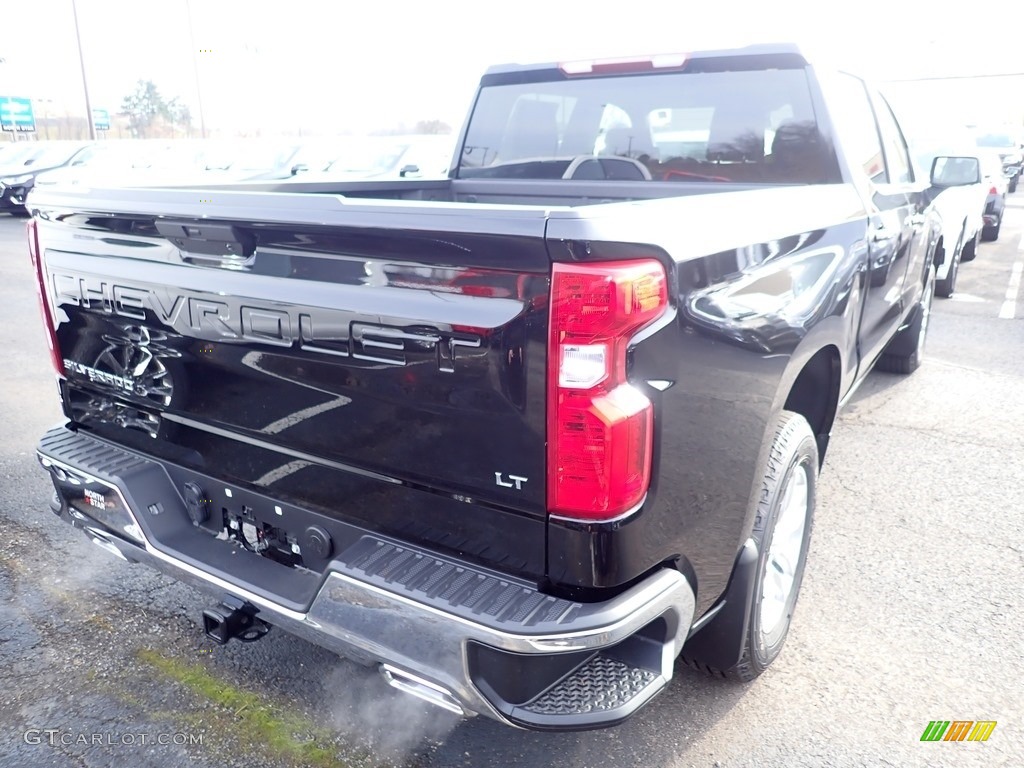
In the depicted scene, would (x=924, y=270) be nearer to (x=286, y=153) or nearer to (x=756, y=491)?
(x=756, y=491)

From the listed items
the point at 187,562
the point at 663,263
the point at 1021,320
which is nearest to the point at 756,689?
the point at 663,263

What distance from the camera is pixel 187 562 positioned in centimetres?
241

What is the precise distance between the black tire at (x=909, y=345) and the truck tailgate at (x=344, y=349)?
4536 mm

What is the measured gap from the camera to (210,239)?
2211 millimetres

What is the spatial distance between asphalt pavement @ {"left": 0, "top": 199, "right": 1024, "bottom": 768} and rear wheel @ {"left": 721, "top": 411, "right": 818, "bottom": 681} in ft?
0.57

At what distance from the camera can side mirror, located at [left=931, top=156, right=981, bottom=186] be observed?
4.53 meters

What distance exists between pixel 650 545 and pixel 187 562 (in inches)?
53.0

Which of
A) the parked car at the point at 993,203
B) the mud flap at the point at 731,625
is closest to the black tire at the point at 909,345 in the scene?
the mud flap at the point at 731,625

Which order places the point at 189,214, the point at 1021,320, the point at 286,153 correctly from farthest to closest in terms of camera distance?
the point at 286,153
the point at 1021,320
the point at 189,214

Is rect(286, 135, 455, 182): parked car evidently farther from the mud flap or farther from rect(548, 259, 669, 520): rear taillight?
rect(548, 259, 669, 520): rear taillight

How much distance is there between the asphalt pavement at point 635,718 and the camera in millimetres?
2504

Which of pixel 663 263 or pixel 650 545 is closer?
pixel 663 263

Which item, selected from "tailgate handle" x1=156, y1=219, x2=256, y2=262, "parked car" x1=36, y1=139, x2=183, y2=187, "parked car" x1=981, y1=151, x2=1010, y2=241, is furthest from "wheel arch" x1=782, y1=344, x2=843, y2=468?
"parked car" x1=36, y1=139, x2=183, y2=187

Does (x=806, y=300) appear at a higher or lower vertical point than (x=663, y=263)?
lower
